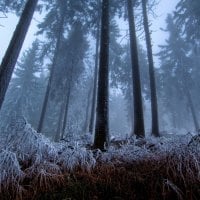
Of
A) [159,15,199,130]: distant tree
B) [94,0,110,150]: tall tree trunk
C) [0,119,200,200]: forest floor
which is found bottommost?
[0,119,200,200]: forest floor

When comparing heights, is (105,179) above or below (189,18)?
below

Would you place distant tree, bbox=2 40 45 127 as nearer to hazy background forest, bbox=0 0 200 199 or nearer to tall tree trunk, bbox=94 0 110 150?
hazy background forest, bbox=0 0 200 199

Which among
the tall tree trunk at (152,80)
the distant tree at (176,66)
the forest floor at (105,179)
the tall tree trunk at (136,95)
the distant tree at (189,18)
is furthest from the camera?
the distant tree at (176,66)

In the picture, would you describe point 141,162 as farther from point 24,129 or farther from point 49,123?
point 49,123

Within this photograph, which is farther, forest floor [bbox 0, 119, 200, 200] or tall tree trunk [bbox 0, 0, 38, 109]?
tall tree trunk [bbox 0, 0, 38, 109]

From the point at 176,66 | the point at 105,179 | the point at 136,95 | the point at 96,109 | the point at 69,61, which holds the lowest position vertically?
the point at 105,179

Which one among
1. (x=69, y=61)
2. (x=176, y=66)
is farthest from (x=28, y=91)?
(x=176, y=66)

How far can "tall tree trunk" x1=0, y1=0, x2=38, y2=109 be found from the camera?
752cm

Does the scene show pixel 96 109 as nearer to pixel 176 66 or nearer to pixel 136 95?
pixel 136 95

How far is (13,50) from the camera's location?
8039mm

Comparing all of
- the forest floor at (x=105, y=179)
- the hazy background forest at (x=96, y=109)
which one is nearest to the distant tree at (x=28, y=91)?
the hazy background forest at (x=96, y=109)

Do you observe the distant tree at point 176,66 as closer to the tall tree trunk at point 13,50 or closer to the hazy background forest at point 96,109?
the hazy background forest at point 96,109

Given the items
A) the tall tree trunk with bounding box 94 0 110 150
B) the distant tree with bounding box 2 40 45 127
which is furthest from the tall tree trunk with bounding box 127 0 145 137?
the distant tree with bounding box 2 40 45 127

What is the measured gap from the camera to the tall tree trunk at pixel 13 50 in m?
7.52
